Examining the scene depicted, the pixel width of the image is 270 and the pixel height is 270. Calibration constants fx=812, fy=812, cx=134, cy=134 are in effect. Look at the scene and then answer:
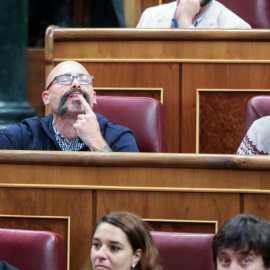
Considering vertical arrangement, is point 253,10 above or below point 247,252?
above

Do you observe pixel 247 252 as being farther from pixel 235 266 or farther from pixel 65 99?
pixel 65 99

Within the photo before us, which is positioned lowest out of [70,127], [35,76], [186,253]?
[186,253]

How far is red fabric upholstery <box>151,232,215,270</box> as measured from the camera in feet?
2.52

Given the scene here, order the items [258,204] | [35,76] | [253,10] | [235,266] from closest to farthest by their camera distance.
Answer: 1. [235,266]
2. [258,204]
3. [253,10]
4. [35,76]

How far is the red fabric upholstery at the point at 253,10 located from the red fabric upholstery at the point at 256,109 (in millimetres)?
375

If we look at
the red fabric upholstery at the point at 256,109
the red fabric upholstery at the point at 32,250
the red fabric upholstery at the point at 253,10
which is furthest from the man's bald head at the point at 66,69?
the red fabric upholstery at the point at 253,10

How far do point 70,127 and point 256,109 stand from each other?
0.81 feet

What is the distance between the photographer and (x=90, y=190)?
841mm

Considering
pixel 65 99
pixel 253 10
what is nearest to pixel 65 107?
pixel 65 99

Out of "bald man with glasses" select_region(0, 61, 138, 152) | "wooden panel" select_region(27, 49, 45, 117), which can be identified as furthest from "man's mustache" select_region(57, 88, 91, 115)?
"wooden panel" select_region(27, 49, 45, 117)

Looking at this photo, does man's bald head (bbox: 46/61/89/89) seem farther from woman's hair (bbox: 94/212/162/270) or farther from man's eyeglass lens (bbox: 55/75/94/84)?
woman's hair (bbox: 94/212/162/270)

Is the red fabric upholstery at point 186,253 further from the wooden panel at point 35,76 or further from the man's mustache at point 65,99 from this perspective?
the wooden panel at point 35,76

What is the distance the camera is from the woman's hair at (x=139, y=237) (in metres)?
0.73

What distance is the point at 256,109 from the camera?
1.07 meters
